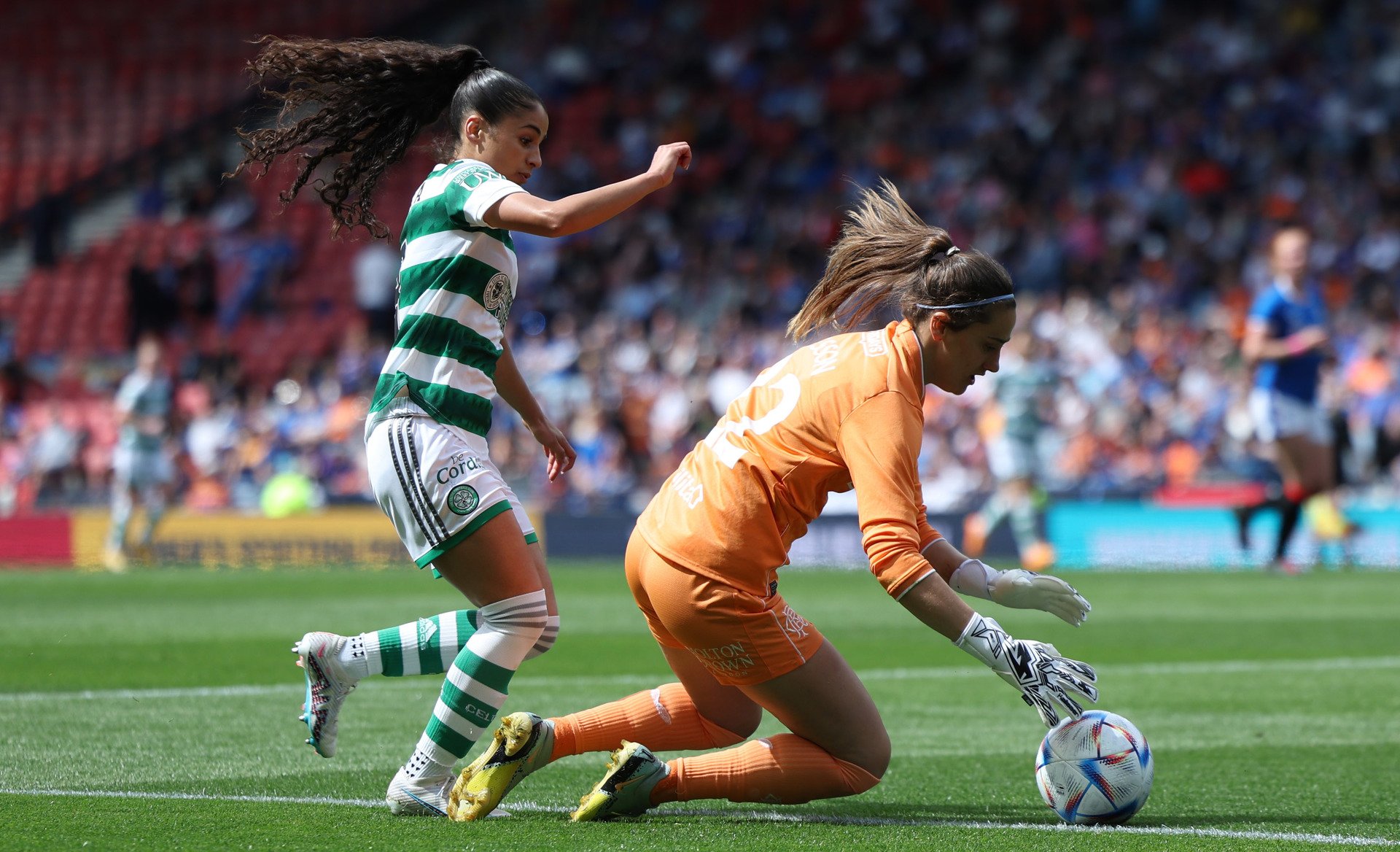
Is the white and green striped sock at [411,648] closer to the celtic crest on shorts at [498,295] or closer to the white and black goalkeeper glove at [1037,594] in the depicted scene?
the celtic crest on shorts at [498,295]

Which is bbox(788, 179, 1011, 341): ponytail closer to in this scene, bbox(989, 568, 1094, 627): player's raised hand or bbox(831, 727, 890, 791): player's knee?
bbox(989, 568, 1094, 627): player's raised hand

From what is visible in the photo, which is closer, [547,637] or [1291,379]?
[547,637]

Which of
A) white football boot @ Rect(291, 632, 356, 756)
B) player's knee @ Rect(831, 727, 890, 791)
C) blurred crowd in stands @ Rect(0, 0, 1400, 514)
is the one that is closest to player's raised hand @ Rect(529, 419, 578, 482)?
white football boot @ Rect(291, 632, 356, 756)

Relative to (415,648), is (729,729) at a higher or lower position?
lower

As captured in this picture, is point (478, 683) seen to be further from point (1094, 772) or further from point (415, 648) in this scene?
point (1094, 772)

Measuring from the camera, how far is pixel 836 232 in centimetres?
2125

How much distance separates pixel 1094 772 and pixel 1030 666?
0.62 metres

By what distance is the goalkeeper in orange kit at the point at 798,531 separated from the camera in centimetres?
450

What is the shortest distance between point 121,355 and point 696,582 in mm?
21613

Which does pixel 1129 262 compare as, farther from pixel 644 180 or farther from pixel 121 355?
pixel 644 180

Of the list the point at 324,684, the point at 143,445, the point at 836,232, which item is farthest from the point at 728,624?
the point at 836,232

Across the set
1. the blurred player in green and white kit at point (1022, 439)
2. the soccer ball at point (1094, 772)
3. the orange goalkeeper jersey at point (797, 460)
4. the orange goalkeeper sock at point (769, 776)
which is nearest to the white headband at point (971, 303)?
the orange goalkeeper jersey at point (797, 460)

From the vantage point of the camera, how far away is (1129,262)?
20.9 metres

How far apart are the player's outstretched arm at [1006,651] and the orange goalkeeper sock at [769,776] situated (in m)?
0.65
